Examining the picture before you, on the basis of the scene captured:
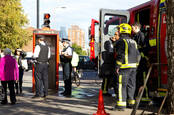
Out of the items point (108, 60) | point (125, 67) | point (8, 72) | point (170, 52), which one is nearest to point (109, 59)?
point (108, 60)

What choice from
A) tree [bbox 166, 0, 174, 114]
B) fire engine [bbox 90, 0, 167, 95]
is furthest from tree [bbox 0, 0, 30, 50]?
tree [bbox 166, 0, 174, 114]

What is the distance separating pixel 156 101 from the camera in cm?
814

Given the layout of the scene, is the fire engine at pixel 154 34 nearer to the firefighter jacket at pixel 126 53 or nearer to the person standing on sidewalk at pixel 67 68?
the firefighter jacket at pixel 126 53

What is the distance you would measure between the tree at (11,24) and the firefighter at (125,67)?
24.4 m

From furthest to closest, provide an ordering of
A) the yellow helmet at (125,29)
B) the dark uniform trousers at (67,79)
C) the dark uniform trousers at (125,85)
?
the dark uniform trousers at (67,79)
the yellow helmet at (125,29)
the dark uniform trousers at (125,85)

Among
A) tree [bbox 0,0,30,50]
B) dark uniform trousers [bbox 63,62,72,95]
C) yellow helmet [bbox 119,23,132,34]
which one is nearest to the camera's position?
yellow helmet [bbox 119,23,132,34]

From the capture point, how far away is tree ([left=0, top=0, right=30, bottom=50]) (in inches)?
1173

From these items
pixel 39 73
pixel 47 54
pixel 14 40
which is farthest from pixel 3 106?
pixel 14 40

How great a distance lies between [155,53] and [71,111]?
108 inches

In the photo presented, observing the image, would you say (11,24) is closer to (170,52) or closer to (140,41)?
(140,41)

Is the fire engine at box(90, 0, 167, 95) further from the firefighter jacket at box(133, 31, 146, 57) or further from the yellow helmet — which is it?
the yellow helmet

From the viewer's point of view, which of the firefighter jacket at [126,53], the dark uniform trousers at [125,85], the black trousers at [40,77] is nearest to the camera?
the dark uniform trousers at [125,85]

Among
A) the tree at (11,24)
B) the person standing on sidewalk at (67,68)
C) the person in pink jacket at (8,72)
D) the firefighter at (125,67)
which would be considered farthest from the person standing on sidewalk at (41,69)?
the tree at (11,24)

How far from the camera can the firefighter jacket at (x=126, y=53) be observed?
6887 millimetres
